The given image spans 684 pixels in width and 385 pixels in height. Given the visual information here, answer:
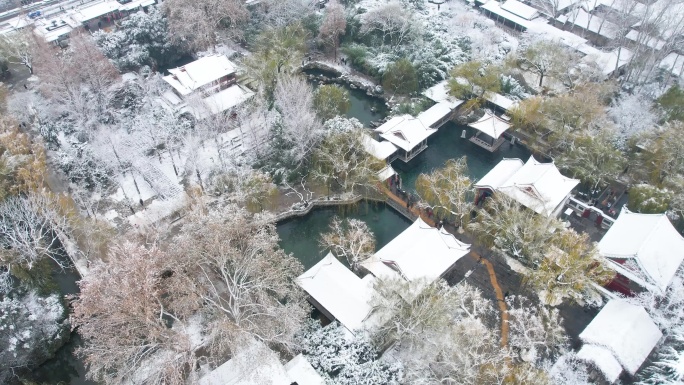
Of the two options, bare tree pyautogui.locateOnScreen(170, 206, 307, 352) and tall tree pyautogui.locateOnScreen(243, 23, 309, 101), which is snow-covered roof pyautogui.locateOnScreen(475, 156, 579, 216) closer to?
bare tree pyautogui.locateOnScreen(170, 206, 307, 352)

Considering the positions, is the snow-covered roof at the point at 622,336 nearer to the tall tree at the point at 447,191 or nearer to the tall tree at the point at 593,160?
the tall tree at the point at 447,191

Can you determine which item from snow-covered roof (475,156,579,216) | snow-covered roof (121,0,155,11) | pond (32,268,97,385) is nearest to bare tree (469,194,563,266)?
snow-covered roof (475,156,579,216)

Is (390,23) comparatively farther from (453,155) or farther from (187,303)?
(187,303)

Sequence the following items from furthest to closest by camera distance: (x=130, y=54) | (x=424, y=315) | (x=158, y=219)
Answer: (x=130, y=54)
(x=158, y=219)
(x=424, y=315)

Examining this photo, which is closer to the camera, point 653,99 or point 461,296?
point 461,296

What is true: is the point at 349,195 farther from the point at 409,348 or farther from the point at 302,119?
the point at 409,348

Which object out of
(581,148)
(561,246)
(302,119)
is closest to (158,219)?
(302,119)
